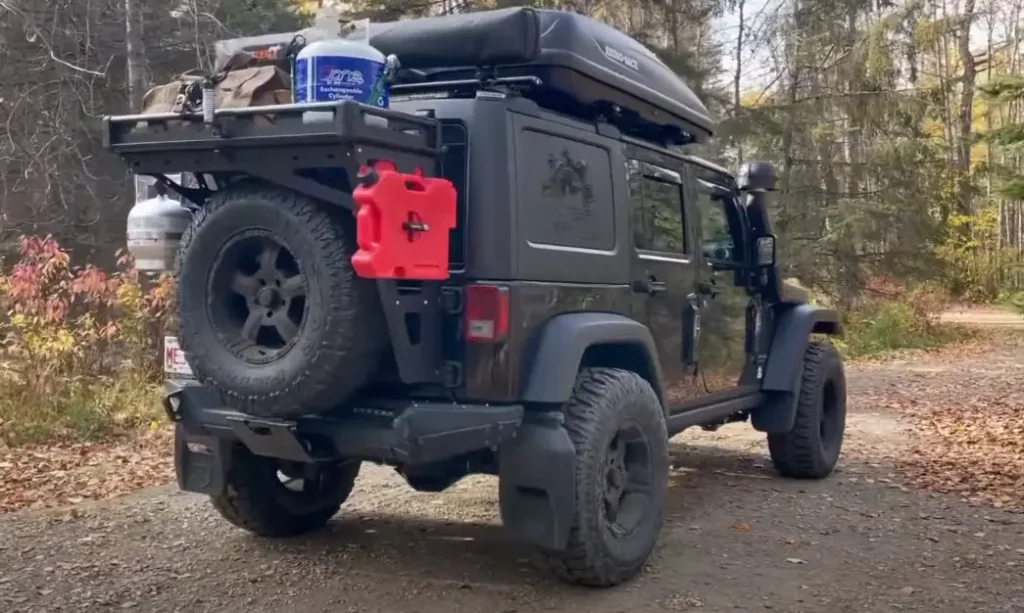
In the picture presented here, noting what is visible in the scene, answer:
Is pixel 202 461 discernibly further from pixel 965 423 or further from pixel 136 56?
pixel 136 56

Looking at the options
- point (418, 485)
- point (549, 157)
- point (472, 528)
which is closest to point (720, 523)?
point (472, 528)

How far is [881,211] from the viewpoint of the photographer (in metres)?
19.1

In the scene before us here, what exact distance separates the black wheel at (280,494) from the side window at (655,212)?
1952 mm

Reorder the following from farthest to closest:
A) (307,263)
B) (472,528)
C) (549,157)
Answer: (472,528)
(549,157)
(307,263)

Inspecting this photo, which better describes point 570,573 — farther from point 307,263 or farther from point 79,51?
point 79,51

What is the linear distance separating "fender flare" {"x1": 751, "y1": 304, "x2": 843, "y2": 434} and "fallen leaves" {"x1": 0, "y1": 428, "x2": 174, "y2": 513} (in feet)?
13.0

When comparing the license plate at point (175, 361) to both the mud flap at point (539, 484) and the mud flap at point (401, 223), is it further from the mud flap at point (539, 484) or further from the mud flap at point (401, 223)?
the mud flap at point (539, 484)

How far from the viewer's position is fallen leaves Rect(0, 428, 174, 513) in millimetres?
6387

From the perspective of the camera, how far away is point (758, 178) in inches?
260

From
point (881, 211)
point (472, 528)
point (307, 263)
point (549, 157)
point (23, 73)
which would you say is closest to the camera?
point (307, 263)

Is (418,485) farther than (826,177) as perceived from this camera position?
No

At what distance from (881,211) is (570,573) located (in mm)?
16359

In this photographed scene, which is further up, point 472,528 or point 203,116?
point 203,116

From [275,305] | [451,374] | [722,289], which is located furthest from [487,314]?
[722,289]
